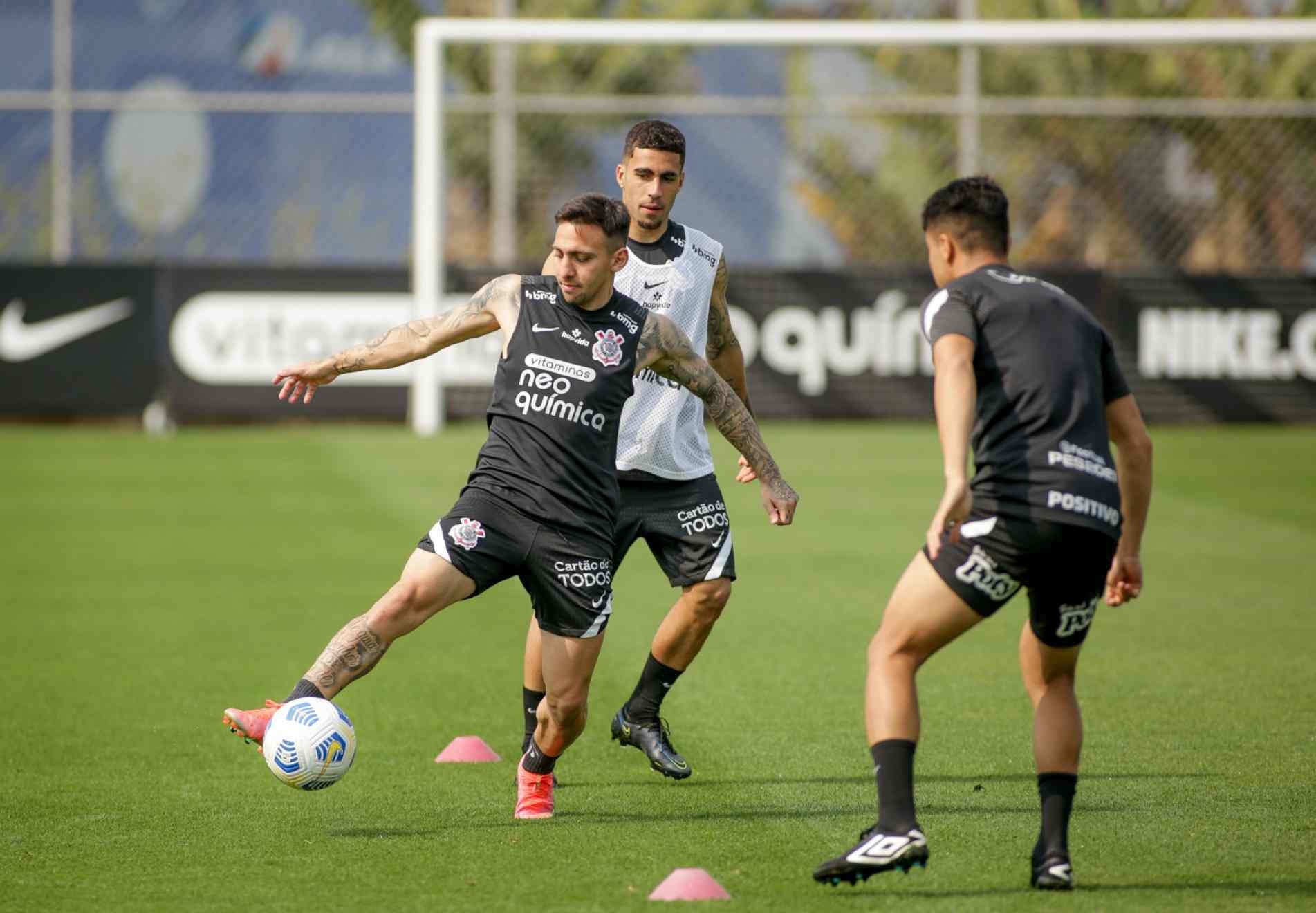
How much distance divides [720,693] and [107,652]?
3237 millimetres

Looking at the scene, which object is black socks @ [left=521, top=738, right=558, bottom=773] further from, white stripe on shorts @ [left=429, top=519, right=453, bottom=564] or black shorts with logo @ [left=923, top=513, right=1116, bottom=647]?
black shorts with logo @ [left=923, top=513, right=1116, bottom=647]

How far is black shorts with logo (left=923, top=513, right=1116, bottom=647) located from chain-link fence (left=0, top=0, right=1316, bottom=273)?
18.0 m

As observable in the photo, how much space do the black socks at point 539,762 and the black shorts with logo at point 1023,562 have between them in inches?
65.6

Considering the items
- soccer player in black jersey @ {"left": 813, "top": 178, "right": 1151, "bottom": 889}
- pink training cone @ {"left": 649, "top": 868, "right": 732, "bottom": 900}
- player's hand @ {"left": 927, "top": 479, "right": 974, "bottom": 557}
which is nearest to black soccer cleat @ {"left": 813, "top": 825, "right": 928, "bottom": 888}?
soccer player in black jersey @ {"left": 813, "top": 178, "right": 1151, "bottom": 889}

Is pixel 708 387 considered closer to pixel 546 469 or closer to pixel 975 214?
pixel 546 469

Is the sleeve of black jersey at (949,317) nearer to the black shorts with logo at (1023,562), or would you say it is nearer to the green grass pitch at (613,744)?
the black shorts with logo at (1023,562)

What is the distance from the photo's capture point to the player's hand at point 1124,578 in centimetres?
533

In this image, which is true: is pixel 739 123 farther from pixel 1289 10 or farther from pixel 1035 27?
pixel 1289 10

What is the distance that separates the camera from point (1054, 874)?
5.07 meters

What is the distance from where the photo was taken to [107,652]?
910 centimetres

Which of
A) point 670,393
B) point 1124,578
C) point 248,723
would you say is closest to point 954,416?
point 1124,578

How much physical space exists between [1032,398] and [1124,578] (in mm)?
715

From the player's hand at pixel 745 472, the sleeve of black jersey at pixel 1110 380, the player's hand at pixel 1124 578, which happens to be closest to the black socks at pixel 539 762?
the player's hand at pixel 745 472

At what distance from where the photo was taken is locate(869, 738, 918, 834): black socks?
4898 mm
